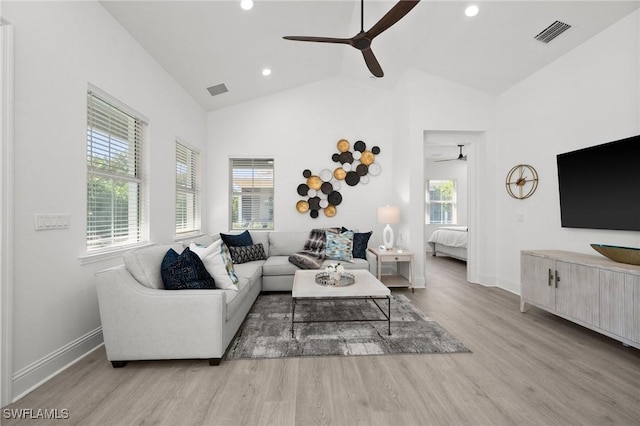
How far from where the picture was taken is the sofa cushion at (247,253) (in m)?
3.97

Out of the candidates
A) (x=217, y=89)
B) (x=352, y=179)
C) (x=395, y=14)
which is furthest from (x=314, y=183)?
(x=395, y=14)

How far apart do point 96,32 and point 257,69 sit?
2111mm

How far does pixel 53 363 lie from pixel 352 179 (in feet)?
14.1

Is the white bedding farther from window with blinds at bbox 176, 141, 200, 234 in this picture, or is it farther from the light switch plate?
the light switch plate

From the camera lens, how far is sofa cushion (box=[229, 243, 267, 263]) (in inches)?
156

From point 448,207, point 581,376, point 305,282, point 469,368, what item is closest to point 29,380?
point 305,282

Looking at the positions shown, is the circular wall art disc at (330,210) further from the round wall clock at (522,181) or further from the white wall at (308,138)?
the round wall clock at (522,181)

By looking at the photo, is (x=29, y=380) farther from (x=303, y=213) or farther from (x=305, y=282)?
(x=303, y=213)

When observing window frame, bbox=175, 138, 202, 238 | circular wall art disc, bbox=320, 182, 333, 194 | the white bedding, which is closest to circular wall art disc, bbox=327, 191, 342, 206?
circular wall art disc, bbox=320, 182, 333, 194

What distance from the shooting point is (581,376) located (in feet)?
6.41

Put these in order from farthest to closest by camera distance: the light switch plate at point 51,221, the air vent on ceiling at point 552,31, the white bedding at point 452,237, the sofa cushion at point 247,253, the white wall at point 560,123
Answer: the white bedding at point 452,237
the sofa cushion at point 247,253
the air vent on ceiling at point 552,31
the white wall at point 560,123
the light switch plate at point 51,221

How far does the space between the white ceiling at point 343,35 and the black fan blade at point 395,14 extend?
1.09 metres

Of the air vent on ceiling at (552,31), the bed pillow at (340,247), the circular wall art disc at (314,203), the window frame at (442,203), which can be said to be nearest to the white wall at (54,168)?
the bed pillow at (340,247)

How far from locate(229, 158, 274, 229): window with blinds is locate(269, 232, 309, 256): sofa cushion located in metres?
0.65
